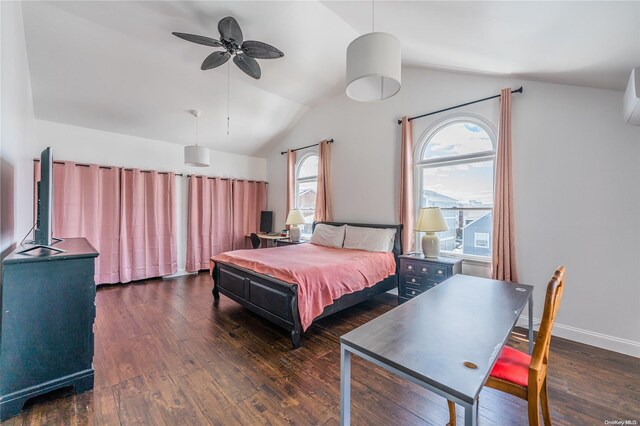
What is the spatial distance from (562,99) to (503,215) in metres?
1.32

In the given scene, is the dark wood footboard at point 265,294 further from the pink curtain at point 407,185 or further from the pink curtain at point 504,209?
the pink curtain at point 504,209

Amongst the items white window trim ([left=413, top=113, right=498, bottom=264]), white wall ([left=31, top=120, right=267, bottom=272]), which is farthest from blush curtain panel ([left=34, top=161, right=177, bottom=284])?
white window trim ([left=413, top=113, right=498, bottom=264])

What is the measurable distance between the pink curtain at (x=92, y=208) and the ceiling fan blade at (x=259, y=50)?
3.45 m

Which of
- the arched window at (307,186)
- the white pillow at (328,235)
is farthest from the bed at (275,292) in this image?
the arched window at (307,186)

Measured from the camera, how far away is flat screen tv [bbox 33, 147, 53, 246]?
195 centimetres

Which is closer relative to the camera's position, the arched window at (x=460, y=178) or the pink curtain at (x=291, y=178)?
the arched window at (x=460, y=178)

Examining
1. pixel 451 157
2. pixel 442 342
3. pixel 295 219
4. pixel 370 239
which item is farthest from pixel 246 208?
pixel 442 342

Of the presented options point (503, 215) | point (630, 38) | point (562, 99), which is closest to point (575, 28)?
point (630, 38)

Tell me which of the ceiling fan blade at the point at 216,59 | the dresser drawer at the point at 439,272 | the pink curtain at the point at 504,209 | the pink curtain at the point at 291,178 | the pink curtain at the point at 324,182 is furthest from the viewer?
the pink curtain at the point at 291,178

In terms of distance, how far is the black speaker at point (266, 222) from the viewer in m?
6.29

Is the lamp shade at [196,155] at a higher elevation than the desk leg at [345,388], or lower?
higher

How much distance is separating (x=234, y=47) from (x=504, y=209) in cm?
346

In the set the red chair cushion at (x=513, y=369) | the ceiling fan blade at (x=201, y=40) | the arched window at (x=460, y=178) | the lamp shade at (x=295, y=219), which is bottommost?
the red chair cushion at (x=513, y=369)

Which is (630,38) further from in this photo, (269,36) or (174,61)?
(174,61)
